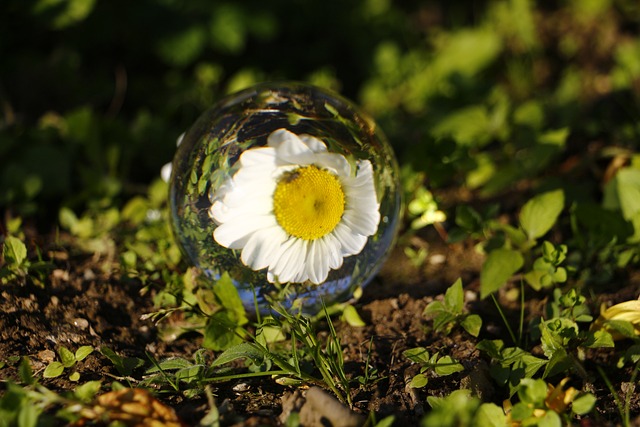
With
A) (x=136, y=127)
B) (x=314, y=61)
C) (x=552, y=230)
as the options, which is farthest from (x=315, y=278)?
(x=314, y=61)

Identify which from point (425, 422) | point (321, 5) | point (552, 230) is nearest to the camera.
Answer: point (425, 422)

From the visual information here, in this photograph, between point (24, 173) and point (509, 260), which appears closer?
point (509, 260)

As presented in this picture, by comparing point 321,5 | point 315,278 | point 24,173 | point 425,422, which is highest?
point 321,5

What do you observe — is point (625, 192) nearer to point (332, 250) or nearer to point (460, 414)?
point (332, 250)

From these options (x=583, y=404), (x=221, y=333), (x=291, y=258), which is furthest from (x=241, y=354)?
(x=583, y=404)

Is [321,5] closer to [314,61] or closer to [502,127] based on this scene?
[314,61]

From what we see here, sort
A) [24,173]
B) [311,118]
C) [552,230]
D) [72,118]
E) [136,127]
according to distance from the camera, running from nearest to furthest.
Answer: [311,118]
[552,230]
[24,173]
[72,118]
[136,127]

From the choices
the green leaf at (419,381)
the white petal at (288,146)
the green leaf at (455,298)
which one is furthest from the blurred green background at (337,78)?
the green leaf at (419,381)

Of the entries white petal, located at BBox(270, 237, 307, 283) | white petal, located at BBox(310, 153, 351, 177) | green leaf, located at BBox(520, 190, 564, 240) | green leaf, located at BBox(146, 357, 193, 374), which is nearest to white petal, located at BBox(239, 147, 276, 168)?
white petal, located at BBox(310, 153, 351, 177)
